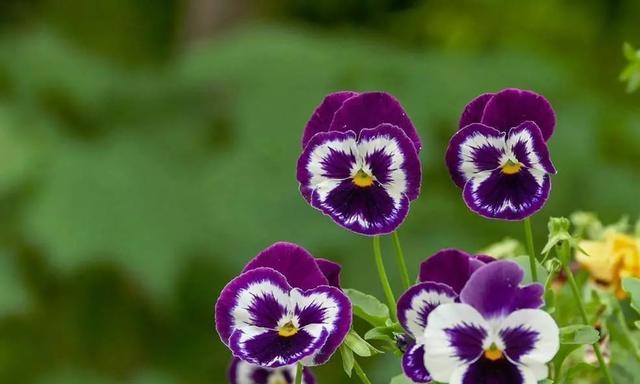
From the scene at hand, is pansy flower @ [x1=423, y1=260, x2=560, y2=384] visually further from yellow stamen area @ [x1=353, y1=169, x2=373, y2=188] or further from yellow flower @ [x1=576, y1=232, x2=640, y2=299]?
yellow flower @ [x1=576, y1=232, x2=640, y2=299]

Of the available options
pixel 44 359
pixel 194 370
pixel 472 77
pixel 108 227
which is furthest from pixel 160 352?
pixel 472 77

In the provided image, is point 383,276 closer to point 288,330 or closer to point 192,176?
point 288,330

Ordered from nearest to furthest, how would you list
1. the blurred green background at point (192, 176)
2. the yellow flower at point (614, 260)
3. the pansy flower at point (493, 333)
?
the pansy flower at point (493, 333) → the yellow flower at point (614, 260) → the blurred green background at point (192, 176)

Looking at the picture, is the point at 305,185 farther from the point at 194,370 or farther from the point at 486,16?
the point at 486,16

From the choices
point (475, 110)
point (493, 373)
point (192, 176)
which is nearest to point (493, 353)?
point (493, 373)

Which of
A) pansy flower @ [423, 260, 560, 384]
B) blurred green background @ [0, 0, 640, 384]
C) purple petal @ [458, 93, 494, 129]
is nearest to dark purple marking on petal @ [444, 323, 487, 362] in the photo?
pansy flower @ [423, 260, 560, 384]

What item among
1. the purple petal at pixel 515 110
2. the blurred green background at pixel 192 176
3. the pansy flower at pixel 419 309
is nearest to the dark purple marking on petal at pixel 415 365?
the pansy flower at pixel 419 309

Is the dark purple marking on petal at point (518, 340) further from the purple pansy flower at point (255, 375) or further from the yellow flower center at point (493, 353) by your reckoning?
the purple pansy flower at point (255, 375)
